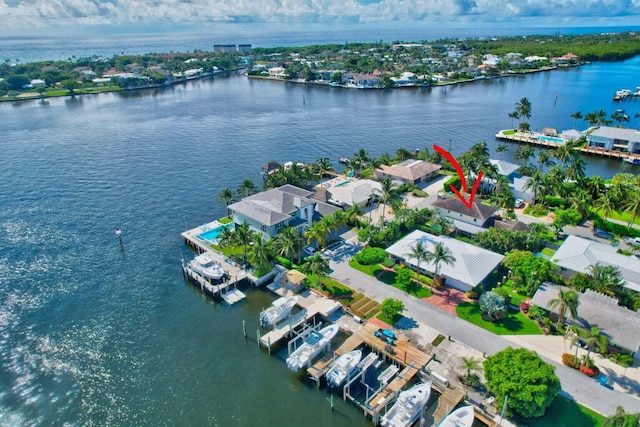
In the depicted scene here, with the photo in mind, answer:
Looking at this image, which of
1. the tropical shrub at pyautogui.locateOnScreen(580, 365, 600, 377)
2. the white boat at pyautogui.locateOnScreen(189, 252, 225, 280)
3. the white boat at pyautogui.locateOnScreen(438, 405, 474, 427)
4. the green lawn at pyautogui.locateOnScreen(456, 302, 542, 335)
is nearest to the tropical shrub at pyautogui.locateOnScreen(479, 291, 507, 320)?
the green lawn at pyautogui.locateOnScreen(456, 302, 542, 335)

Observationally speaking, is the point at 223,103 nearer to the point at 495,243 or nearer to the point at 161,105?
the point at 161,105

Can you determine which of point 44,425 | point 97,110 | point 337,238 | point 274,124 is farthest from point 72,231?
point 97,110

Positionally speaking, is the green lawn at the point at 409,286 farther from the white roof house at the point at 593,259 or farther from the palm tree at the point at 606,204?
the palm tree at the point at 606,204

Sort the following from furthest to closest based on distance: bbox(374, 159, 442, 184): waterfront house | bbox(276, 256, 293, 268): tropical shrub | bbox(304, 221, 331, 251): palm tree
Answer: bbox(374, 159, 442, 184): waterfront house, bbox(304, 221, 331, 251): palm tree, bbox(276, 256, 293, 268): tropical shrub

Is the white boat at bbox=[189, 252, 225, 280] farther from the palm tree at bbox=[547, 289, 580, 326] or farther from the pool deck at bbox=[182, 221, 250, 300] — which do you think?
the palm tree at bbox=[547, 289, 580, 326]

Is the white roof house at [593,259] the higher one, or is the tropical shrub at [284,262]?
the white roof house at [593,259]

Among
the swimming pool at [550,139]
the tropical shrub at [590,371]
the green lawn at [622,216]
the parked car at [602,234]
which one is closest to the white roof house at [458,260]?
the tropical shrub at [590,371]

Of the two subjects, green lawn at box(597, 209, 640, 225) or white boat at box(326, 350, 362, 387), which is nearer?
white boat at box(326, 350, 362, 387)
